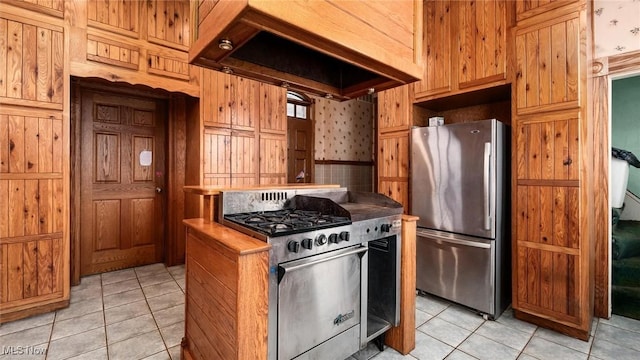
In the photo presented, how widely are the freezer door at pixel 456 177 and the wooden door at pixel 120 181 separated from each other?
10.7 ft

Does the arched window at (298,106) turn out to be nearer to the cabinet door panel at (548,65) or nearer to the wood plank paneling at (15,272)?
the cabinet door panel at (548,65)

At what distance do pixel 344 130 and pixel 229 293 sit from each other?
15.4ft

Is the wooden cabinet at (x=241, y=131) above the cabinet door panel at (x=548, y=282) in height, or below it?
above

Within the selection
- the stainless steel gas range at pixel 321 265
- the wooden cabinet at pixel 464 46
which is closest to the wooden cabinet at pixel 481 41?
the wooden cabinet at pixel 464 46

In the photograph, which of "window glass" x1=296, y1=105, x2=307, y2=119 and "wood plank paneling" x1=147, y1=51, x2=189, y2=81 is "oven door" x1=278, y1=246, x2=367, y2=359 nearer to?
"wood plank paneling" x1=147, y1=51, x2=189, y2=81

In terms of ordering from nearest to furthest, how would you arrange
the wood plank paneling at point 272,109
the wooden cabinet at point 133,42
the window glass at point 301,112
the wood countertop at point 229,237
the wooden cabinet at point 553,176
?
the wood countertop at point 229,237
the wooden cabinet at point 553,176
the wooden cabinet at point 133,42
the wood plank paneling at point 272,109
the window glass at point 301,112

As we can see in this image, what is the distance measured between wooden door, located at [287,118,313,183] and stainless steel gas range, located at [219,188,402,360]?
2869 millimetres

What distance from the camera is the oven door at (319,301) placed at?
1.40 metres

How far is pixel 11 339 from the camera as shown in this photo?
2111 millimetres

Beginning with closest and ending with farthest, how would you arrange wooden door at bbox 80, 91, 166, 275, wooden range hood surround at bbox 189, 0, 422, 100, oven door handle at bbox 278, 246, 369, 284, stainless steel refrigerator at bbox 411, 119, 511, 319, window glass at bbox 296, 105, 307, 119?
wooden range hood surround at bbox 189, 0, 422, 100 < oven door handle at bbox 278, 246, 369, 284 < stainless steel refrigerator at bbox 411, 119, 511, 319 < wooden door at bbox 80, 91, 166, 275 < window glass at bbox 296, 105, 307, 119

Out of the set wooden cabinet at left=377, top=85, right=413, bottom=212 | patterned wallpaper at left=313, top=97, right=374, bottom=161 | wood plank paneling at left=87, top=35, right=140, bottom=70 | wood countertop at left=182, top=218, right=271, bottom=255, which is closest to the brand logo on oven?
wood countertop at left=182, top=218, right=271, bottom=255

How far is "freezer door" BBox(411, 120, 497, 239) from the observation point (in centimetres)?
244

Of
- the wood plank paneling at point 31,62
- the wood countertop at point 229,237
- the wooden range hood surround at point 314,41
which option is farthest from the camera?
the wood plank paneling at point 31,62

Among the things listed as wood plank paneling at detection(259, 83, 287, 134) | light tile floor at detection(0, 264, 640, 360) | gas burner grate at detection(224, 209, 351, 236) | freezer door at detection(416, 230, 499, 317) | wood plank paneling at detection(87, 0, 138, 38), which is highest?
wood plank paneling at detection(87, 0, 138, 38)
